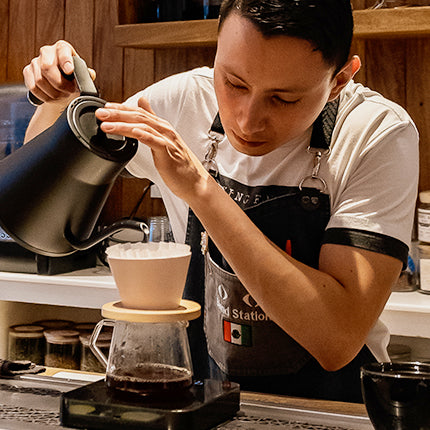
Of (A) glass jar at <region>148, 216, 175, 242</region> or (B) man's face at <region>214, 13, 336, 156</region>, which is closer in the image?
(B) man's face at <region>214, 13, 336, 156</region>

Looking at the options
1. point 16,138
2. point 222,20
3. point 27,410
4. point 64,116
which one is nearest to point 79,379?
point 27,410

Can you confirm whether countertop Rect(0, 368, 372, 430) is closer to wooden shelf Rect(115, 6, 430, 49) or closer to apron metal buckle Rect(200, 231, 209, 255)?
apron metal buckle Rect(200, 231, 209, 255)

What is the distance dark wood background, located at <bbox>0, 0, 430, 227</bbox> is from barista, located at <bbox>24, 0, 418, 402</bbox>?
1338mm

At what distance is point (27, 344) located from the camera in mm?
2879

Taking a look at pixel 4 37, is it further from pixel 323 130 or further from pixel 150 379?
pixel 150 379

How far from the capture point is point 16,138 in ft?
9.66

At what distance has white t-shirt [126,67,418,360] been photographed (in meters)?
1.30

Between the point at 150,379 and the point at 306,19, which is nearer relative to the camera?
the point at 150,379

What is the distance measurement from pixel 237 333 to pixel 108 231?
487mm

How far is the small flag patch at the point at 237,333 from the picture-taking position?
140 cm

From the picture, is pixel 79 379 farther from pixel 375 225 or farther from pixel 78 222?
pixel 375 225

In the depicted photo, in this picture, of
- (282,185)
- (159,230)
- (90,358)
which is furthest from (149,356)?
(90,358)

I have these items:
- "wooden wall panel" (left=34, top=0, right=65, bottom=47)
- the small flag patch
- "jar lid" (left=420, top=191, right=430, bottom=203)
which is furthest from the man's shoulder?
"wooden wall panel" (left=34, top=0, right=65, bottom=47)

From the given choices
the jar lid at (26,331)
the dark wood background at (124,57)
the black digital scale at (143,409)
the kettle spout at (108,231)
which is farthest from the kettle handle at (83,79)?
the jar lid at (26,331)
